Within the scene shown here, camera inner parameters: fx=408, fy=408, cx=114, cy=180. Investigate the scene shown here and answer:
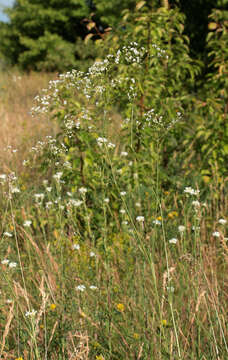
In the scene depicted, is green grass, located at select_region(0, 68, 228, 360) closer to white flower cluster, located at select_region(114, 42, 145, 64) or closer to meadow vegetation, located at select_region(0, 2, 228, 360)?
meadow vegetation, located at select_region(0, 2, 228, 360)

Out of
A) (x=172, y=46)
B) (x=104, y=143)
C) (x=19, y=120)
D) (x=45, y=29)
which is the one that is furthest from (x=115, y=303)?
(x=45, y=29)

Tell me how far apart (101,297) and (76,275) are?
0.91ft

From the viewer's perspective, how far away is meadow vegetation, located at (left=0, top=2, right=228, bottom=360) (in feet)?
5.90

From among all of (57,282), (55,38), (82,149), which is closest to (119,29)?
(82,149)

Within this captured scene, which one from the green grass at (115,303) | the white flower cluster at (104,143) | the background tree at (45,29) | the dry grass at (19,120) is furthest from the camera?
the background tree at (45,29)

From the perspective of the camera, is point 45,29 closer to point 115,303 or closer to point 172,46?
point 172,46

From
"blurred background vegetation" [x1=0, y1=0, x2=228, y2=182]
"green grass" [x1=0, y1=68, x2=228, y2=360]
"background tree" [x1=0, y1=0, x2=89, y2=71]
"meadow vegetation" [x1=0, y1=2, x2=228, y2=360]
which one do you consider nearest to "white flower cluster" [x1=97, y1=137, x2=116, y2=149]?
"meadow vegetation" [x1=0, y1=2, x2=228, y2=360]

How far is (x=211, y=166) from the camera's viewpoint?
11.6 ft

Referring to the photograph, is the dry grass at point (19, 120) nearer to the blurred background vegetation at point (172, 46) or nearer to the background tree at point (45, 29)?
the blurred background vegetation at point (172, 46)

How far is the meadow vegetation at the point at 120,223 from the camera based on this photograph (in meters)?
1.80

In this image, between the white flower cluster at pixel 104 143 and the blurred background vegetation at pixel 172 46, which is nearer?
the white flower cluster at pixel 104 143

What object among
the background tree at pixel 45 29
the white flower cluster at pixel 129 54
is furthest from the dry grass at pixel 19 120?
the background tree at pixel 45 29

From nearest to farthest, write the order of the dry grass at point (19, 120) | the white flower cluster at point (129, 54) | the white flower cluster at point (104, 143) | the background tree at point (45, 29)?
the white flower cluster at point (104, 143)
the white flower cluster at point (129, 54)
the dry grass at point (19, 120)
the background tree at point (45, 29)

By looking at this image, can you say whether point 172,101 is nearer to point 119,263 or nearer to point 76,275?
point 119,263
